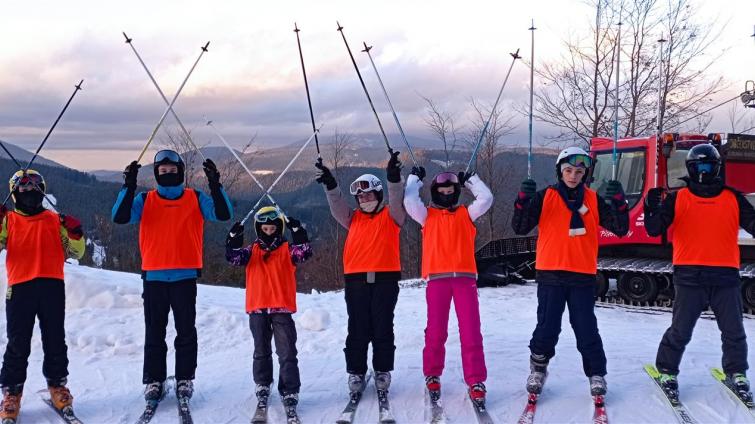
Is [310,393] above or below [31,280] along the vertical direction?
below

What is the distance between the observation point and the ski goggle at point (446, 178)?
16.7ft

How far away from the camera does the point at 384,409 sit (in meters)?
4.84

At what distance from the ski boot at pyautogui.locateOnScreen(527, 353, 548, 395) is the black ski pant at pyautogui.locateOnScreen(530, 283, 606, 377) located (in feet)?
0.29

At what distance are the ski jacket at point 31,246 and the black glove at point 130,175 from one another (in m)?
0.68

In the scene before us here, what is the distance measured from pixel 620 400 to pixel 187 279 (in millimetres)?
3525

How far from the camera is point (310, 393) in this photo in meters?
5.43

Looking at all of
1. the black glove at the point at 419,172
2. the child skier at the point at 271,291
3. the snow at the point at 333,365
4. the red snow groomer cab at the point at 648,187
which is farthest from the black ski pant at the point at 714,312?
the red snow groomer cab at the point at 648,187

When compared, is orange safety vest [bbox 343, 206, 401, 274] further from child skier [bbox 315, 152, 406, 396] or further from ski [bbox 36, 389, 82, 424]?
ski [bbox 36, 389, 82, 424]

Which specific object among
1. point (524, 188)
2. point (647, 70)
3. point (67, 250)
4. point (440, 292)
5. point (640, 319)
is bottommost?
point (640, 319)

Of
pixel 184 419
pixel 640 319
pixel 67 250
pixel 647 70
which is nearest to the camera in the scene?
pixel 184 419

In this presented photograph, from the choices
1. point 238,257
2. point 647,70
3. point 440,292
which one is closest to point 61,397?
point 238,257

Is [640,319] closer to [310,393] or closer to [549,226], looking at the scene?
[549,226]

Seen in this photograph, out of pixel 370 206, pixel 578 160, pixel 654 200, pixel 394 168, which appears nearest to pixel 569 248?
pixel 578 160

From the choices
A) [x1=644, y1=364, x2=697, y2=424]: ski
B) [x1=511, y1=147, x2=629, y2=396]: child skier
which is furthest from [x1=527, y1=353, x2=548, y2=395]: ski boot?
[x1=644, y1=364, x2=697, y2=424]: ski
